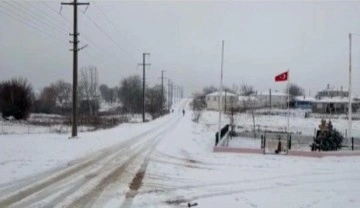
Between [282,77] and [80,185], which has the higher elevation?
[282,77]

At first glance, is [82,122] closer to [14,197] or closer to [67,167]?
[67,167]

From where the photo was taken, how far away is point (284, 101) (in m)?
139

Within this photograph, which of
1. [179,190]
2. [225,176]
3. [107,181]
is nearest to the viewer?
[179,190]

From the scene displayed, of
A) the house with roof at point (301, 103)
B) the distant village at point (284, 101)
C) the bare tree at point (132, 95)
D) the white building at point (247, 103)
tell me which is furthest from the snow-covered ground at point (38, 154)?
the house with roof at point (301, 103)

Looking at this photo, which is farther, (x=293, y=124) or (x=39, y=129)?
(x=293, y=124)

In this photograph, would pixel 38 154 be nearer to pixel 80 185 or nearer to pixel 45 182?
pixel 45 182

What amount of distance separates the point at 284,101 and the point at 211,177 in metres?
128

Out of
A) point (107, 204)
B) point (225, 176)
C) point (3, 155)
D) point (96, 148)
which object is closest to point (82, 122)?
point (96, 148)

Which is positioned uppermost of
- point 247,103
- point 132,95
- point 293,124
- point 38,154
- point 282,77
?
point 132,95

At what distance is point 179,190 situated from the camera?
483 inches

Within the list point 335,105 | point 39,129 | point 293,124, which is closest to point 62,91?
point 335,105

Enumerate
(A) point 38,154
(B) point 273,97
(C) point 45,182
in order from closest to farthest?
(C) point 45,182 → (A) point 38,154 → (B) point 273,97

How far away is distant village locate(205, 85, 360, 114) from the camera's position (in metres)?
106

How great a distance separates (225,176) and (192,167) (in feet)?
8.37
